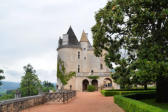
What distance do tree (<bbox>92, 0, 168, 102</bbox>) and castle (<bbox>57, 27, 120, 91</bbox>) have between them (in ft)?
77.9

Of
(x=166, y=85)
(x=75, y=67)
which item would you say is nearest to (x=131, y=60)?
(x=166, y=85)

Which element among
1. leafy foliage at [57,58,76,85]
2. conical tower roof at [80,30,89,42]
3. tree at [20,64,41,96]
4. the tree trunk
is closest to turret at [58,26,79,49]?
conical tower roof at [80,30,89,42]

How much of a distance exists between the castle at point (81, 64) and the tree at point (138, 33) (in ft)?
77.9

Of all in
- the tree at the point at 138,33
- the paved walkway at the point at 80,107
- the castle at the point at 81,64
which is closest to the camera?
the tree at the point at 138,33

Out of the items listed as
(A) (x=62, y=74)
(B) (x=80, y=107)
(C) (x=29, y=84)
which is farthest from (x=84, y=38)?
(B) (x=80, y=107)

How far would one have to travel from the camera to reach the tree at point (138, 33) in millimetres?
11289

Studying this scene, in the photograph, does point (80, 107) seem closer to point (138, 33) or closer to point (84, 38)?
point (138, 33)

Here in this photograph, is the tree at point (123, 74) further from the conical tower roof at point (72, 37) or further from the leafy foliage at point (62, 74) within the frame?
the conical tower roof at point (72, 37)

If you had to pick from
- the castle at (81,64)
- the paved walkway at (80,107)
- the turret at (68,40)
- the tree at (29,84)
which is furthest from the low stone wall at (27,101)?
the tree at (29,84)

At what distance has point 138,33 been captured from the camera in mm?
12422

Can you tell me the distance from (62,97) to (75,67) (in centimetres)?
2283

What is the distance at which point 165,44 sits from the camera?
1227 cm

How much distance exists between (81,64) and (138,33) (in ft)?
97.1

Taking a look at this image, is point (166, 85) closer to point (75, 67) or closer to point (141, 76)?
point (141, 76)
